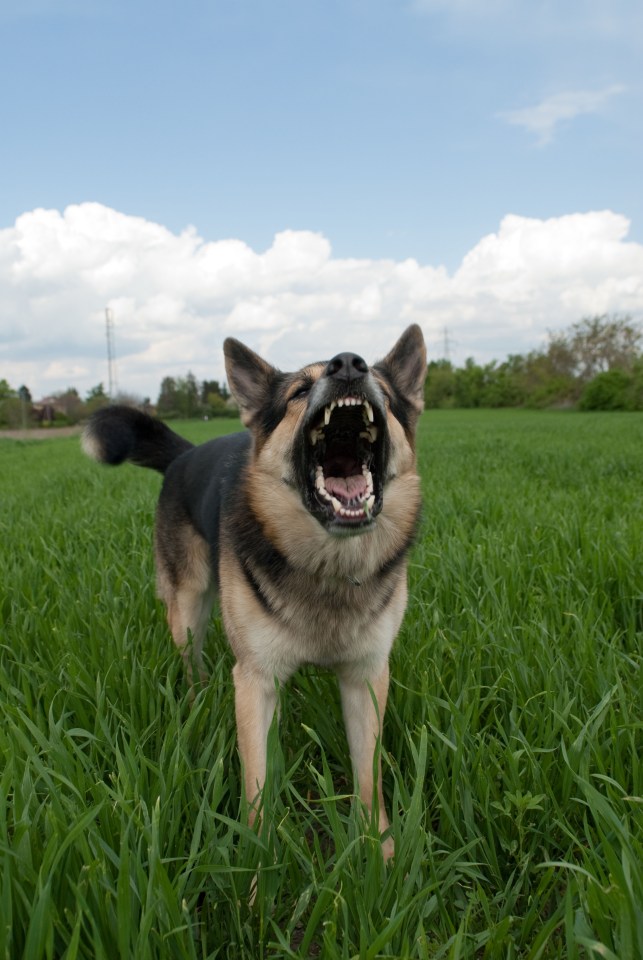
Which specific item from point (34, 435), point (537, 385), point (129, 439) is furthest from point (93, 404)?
point (129, 439)

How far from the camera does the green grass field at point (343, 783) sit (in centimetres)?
152

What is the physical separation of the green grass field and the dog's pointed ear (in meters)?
1.17

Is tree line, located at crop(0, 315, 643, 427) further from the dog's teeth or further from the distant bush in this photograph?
the dog's teeth

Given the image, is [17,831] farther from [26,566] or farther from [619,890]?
[26,566]

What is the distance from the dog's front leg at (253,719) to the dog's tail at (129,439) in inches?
78.7

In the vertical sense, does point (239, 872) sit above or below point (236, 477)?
below

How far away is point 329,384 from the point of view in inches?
97.4

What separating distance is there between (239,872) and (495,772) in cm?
91

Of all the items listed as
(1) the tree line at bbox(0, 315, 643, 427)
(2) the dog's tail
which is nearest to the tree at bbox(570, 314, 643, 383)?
(1) the tree line at bbox(0, 315, 643, 427)

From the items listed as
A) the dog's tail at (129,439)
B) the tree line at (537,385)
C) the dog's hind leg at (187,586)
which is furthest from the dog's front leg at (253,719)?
the tree line at (537,385)

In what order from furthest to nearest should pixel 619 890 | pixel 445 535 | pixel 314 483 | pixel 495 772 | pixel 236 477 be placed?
pixel 445 535 → pixel 236 477 → pixel 314 483 → pixel 495 772 → pixel 619 890

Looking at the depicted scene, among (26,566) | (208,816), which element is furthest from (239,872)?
(26,566)

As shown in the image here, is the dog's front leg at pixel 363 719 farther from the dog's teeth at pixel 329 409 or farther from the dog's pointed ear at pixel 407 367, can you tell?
the dog's pointed ear at pixel 407 367

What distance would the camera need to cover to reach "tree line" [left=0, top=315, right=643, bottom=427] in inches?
2266
